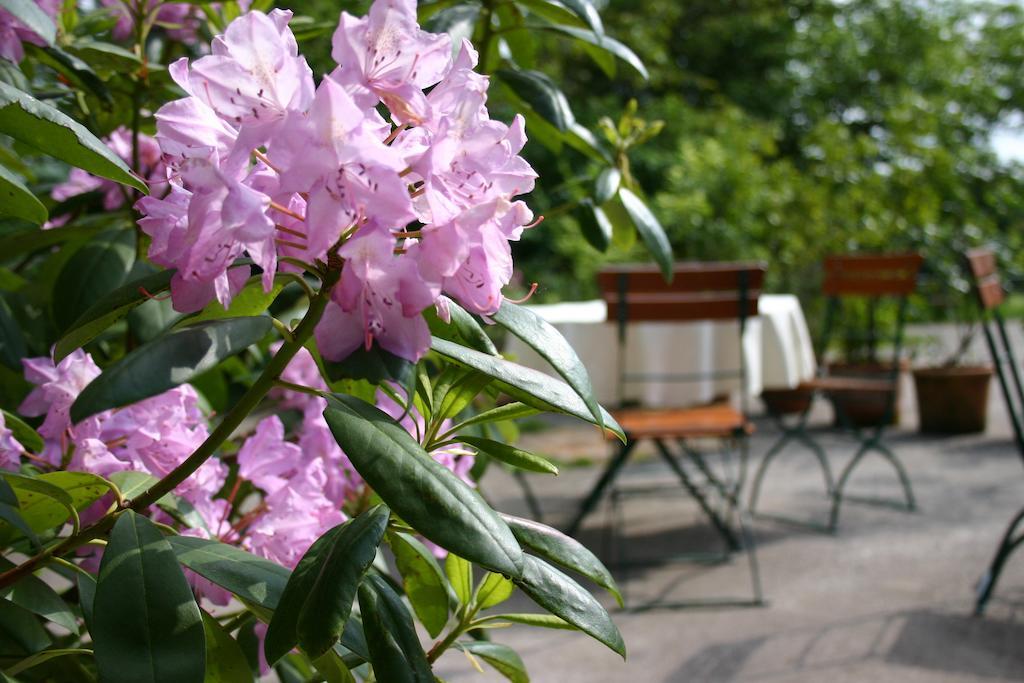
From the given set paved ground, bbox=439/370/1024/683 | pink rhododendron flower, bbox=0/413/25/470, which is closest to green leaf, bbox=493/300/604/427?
pink rhododendron flower, bbox=0/413/25/470

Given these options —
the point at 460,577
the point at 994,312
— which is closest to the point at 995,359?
the point at 994,312

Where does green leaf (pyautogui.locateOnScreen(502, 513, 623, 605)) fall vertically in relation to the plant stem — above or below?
below

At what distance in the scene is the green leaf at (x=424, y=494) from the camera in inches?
19.4

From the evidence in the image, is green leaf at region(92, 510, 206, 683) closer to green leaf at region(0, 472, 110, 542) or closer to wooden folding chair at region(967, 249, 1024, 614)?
green leaf at region(0, 472, 110, 542)

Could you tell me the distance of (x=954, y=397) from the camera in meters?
5.67

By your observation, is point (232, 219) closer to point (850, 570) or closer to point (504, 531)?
point (504, 531)

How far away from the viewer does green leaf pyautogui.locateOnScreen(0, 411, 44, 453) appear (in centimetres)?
71

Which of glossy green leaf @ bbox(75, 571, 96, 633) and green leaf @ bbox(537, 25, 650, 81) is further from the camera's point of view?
green leaf @ bbox(537, 25, 650, 81)

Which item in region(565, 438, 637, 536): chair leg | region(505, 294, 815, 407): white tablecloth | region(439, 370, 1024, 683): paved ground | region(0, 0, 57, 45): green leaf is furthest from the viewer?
region(505, 294, 815, 407): white tablecloth

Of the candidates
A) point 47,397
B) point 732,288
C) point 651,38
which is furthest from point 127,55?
point 651,38

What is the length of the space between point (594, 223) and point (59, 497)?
60 cm

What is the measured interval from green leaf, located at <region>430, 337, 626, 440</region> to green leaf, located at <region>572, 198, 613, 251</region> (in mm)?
479

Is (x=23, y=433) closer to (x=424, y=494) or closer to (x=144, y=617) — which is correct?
(x=144, y=617)

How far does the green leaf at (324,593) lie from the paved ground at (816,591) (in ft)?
6.55
